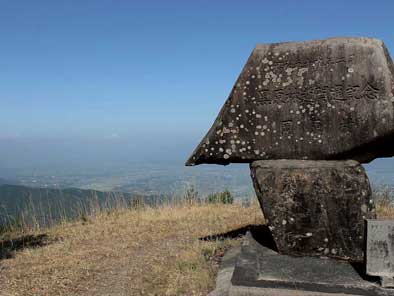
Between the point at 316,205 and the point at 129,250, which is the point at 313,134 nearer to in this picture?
the point at 316,205

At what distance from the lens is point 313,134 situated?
4266 mm

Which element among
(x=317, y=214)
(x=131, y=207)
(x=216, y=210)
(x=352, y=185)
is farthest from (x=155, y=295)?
(x=131, y=207)

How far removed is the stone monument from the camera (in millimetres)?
4031

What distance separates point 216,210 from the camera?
8719 mm

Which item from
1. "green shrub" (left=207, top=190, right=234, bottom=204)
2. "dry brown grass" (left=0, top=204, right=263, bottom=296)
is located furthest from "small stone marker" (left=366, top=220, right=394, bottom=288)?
"green shrub" (left=207, top=190, right=234, bottom=204)

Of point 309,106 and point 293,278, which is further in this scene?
point 309,106

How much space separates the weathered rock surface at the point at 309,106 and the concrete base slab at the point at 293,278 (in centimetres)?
110

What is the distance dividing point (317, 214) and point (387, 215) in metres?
3.66

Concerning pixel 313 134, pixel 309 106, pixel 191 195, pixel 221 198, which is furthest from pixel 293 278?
pixel 221 198

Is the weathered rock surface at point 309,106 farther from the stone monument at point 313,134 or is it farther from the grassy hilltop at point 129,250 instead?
the grassy hilltop at point 129,250

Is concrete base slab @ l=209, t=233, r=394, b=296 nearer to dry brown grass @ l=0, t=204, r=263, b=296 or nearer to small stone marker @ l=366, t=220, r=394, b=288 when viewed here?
small stone marker @ l=366, t=220, r=394, b=288

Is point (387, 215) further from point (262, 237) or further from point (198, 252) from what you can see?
point (198, 252)

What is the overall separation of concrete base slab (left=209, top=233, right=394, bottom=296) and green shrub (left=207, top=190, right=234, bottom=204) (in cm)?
561

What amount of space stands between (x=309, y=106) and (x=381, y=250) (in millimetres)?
1602
